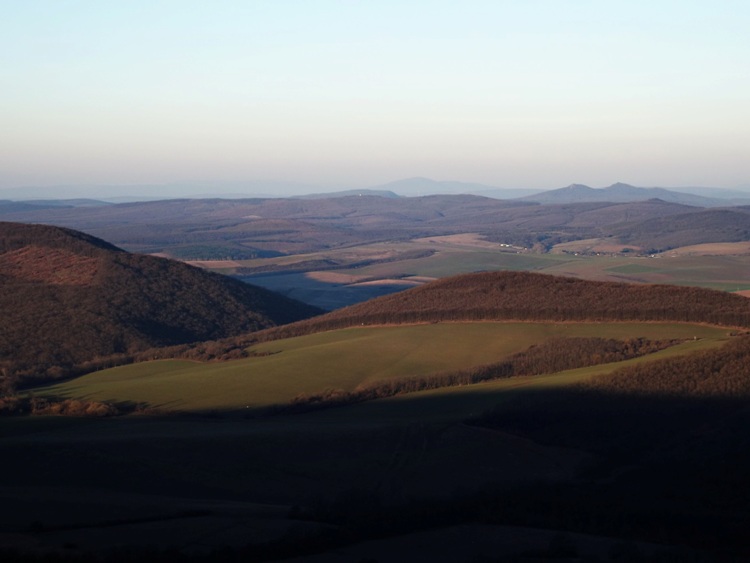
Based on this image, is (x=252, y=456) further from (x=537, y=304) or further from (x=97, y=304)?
(x=97, y=304)

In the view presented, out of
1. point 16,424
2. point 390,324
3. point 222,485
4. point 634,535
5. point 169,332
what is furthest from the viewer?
point 169,332

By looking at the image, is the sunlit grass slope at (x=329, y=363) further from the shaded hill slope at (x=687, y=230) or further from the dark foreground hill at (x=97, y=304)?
the shaded hill slope at (x=687, y=230)

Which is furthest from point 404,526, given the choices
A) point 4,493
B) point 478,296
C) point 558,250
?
point 558,250

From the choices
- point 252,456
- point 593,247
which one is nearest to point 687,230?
point 593,247

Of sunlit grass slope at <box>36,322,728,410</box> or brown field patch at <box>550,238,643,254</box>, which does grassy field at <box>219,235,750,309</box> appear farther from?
sunlit grass slope at <box>36,322,728,410</box>

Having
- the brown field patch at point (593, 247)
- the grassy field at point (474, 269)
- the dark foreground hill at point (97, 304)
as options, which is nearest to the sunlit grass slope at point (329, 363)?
the dark foreground hill at point (97, 304)

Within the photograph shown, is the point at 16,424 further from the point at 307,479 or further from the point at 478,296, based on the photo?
the point at 478,296

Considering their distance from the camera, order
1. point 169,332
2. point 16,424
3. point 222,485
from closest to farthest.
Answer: point 222,485 < point 16,424 < point 169,332
